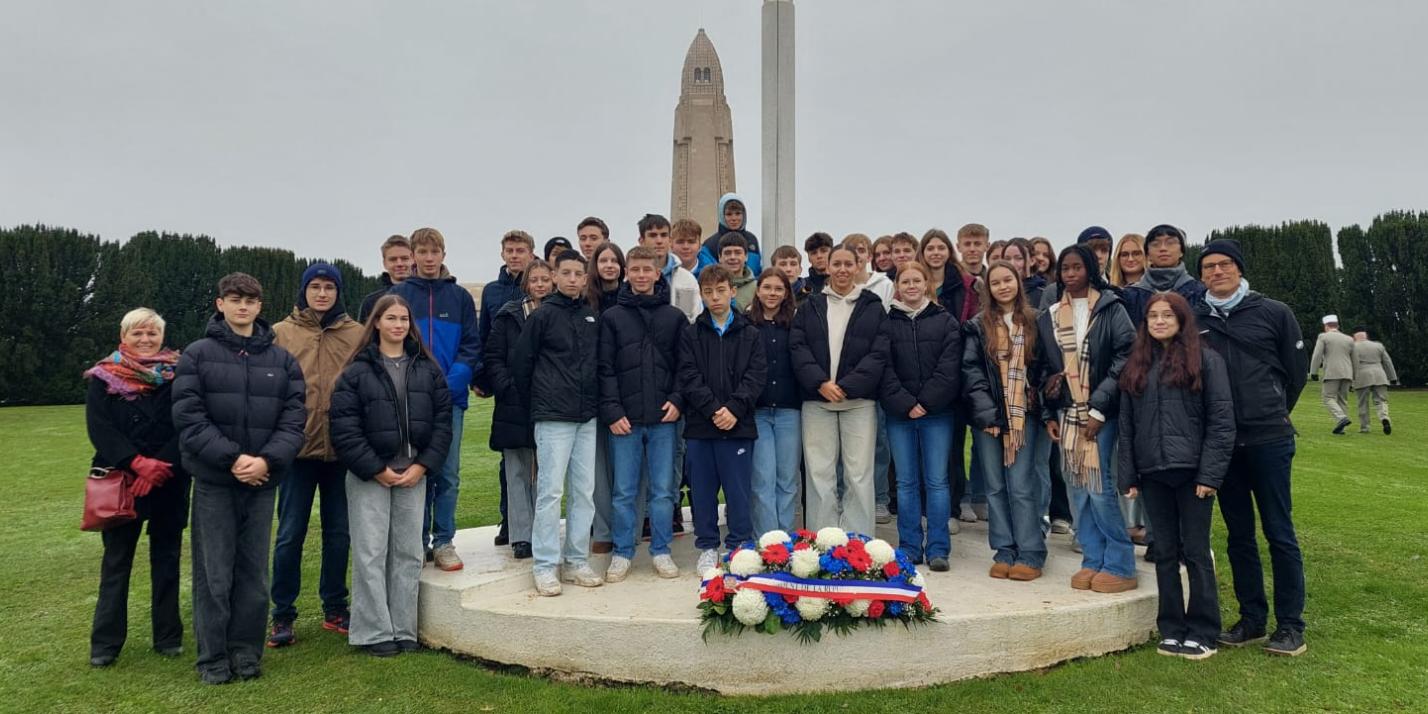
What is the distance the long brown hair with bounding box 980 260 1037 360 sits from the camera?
16.4ft

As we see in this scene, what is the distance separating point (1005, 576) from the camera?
4.94 m

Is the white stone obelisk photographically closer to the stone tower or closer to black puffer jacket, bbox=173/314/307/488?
black puffer jacket, bbox=173/314/307/488

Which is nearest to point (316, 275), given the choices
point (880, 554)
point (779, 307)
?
point (779, 307)

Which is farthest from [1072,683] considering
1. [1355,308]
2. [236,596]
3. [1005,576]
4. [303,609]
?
[1355,308]

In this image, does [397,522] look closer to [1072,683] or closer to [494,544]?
[494,544]

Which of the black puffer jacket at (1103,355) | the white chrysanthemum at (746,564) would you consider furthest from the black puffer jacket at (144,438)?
the black puffer jacket at (1103,355)

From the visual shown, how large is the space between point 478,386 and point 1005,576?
343 cm

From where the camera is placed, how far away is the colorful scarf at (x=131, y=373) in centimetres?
438

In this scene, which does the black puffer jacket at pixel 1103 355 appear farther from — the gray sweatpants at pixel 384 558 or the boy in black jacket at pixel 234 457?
the boy in black jacket at pixel 234 457

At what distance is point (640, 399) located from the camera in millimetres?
4957

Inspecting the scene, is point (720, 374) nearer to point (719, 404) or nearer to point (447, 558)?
point (719, 404)

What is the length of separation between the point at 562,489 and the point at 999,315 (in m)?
2.77

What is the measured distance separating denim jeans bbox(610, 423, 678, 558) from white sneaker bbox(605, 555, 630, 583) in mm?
44

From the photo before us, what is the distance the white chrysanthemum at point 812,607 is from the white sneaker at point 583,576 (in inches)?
51.6
